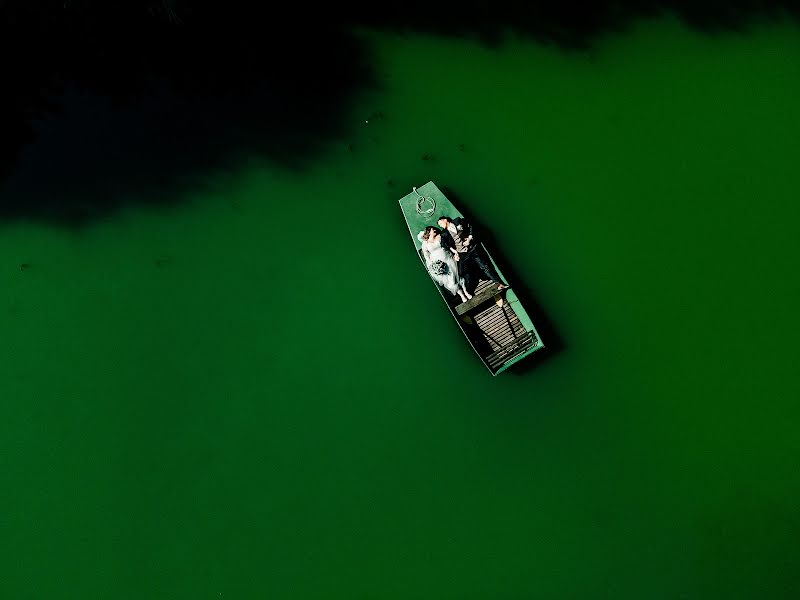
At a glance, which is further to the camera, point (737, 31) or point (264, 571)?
point (737, 31)

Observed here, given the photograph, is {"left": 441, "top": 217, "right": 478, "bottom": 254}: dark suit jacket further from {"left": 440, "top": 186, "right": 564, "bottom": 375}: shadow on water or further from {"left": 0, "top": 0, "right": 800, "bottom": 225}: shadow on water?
{"left": 0, "top": 0, "right": 800, "bottom": 225}: shadow on water

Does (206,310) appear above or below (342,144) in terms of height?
below

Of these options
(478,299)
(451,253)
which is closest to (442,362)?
(478,299)

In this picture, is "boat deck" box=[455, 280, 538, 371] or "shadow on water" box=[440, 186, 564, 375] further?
"shadow on water" box=[440, 186, 564, 375]

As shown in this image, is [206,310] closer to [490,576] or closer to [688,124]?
[490,576]

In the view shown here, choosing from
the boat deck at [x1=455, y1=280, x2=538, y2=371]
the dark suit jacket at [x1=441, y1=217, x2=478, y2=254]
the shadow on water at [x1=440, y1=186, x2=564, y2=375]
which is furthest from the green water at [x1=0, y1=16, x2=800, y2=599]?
the dark suit jacket at [x1=441, y1=217, x2=478, y2=254]

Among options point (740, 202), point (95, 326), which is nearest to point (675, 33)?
point (740, 202)

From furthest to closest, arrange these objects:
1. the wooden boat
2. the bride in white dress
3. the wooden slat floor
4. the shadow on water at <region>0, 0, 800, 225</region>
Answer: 1. the shadow on water at <region>0, 0, 800, 225</region>
2. the wooden slat floor
3. the wooden boat
4. the bride in white dress

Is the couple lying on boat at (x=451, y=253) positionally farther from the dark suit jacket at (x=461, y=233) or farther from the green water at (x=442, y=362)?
the green water at (x=442, y=362)

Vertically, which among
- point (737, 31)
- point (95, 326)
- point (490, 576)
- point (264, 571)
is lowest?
point (490, 576)
